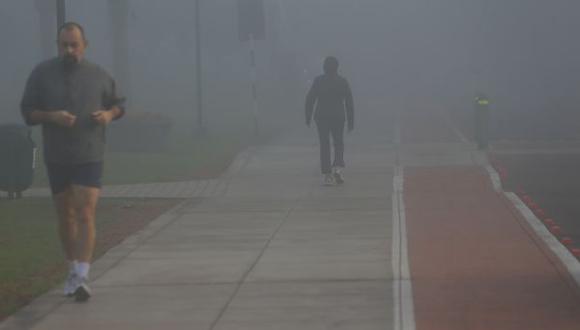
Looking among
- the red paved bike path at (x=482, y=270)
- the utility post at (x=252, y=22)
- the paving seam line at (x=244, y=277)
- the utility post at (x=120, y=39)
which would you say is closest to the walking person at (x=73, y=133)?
the paving seam line at (x=244, y=277)

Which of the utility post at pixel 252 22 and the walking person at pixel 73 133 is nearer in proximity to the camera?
the walking person at pixel 73 133

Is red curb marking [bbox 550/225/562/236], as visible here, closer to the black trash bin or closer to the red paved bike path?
the red paved bike path

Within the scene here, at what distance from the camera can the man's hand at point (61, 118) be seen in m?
9.27

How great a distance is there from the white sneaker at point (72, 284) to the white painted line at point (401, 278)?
2.25m

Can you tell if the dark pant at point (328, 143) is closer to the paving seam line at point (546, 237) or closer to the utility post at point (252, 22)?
the paving seam line at point (546, 237)

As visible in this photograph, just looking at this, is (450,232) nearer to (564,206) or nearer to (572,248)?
(572,248)

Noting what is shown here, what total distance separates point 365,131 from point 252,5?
499 centimetres

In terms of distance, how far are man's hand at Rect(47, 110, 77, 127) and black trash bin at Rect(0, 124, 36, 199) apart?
7.68 metres

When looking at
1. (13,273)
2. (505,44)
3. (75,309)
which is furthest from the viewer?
(505,44)

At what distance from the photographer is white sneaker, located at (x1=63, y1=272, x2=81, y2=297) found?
941cm

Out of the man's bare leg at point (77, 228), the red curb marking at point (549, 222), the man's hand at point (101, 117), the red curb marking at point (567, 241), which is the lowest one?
the red curb marking at point (549, 222)

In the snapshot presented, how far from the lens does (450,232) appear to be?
41.8ft

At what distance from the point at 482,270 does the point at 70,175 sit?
3292 millimetres

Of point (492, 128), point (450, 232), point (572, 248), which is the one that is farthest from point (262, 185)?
point (492, 128)
